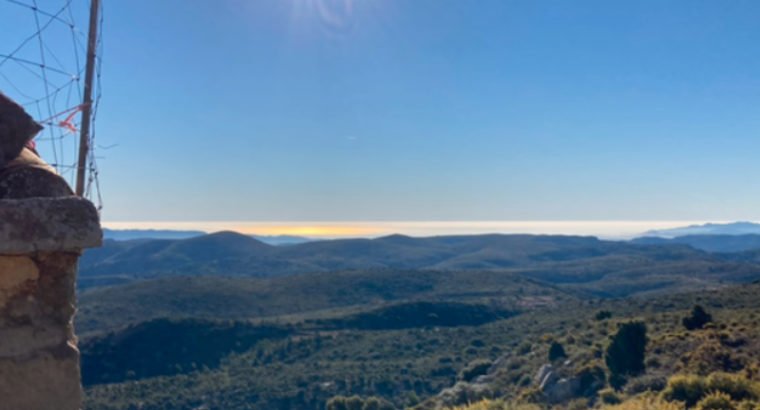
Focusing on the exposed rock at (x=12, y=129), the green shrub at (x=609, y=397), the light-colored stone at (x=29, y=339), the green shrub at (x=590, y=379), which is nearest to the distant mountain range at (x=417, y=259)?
the green shrub at (x=590, y=379)


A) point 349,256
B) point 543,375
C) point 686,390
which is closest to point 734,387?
point 686,390

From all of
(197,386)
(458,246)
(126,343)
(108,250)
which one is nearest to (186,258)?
(108,250)

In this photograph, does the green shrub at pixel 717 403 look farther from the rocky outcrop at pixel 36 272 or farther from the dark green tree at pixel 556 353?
the dark green tree at pixel 556 353

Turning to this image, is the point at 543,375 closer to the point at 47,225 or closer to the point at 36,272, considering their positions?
the point at 36,272

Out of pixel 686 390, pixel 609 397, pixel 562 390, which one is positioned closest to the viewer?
pixel 686 390

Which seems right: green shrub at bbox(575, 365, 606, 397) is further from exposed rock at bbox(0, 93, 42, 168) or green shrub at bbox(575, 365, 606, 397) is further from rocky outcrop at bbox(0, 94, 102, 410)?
exposed rock at bbox(0, 93, 42, 168)

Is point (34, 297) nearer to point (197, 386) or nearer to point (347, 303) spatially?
point (197, 386)

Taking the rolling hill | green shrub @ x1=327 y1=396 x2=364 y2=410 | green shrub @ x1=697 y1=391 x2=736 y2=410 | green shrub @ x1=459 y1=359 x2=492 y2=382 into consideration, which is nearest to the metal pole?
green shrub @ x1=697 y1=391 x2=736 y2=410
